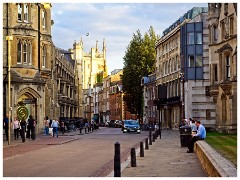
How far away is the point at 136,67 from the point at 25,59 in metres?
41.5

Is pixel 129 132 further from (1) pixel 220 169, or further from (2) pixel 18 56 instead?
(1) pixel 220 169

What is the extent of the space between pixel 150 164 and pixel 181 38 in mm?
50134

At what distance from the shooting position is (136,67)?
90375 mm

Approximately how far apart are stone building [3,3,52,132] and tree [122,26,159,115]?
37.3 meters

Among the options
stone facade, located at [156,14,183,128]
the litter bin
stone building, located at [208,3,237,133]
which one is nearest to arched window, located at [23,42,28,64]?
stone building, located at [208,3,237,133]

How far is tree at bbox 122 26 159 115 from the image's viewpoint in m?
89.6

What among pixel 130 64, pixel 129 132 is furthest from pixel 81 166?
pixel 130 64

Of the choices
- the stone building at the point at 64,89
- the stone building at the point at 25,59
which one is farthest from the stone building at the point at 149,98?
the stone building at the point at 25,59

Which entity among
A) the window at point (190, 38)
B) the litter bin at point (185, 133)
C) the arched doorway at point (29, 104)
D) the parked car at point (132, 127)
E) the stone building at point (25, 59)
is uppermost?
the window at point (190, 38)

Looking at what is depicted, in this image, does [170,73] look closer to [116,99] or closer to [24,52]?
→ [24,52]

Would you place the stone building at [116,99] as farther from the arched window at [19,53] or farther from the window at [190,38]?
the arched window at [19,53]

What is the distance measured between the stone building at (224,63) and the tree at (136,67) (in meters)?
39.2

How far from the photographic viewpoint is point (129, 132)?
62062 mm

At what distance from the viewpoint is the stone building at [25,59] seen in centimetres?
4866
